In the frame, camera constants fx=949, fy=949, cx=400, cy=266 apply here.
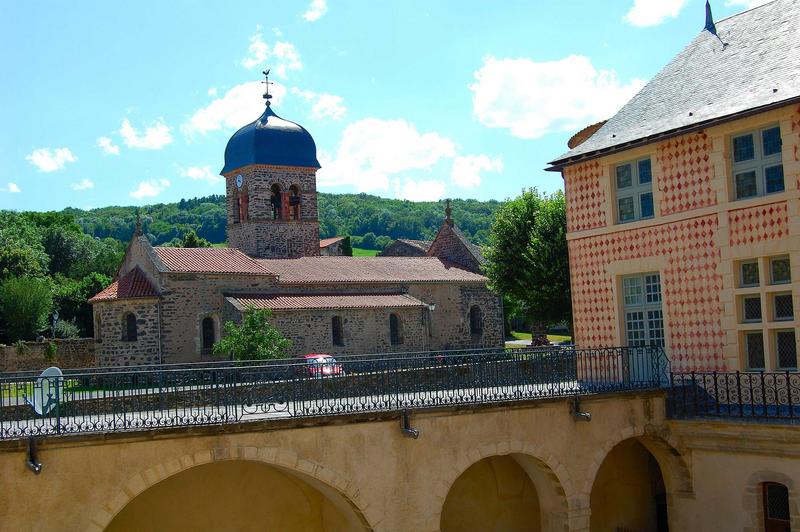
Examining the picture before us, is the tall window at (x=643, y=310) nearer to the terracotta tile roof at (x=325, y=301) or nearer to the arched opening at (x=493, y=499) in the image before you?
the arched opening at (x=493, y=499)

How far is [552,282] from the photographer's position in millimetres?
32625

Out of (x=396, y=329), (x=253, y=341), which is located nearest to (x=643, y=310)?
(x=253, y=341)

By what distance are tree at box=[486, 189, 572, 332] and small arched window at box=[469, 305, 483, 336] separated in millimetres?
10391

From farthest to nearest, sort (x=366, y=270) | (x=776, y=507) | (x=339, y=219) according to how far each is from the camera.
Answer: (x=339, y=219), (x=366, y=270), (x=776, y=507)

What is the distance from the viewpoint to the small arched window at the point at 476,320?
154ft

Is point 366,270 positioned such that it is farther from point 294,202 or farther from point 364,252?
point 364,252

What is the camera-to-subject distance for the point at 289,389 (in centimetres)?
1627

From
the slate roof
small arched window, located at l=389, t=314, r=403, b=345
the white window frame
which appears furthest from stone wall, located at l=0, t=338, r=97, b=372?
the slate roof

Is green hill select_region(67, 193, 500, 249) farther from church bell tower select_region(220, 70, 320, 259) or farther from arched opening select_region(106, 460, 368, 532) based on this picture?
arched opening select_region(106, 460, 368, 532)

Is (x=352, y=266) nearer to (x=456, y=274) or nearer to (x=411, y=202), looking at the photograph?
(x=456, y=274)

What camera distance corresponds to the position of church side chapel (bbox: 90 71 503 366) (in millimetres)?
37906

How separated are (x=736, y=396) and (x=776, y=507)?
222cm

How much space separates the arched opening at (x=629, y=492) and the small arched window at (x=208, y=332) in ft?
70.3

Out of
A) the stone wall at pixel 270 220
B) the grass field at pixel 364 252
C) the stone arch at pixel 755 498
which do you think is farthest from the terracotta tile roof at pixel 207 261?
the grass field at pixel 364 252
